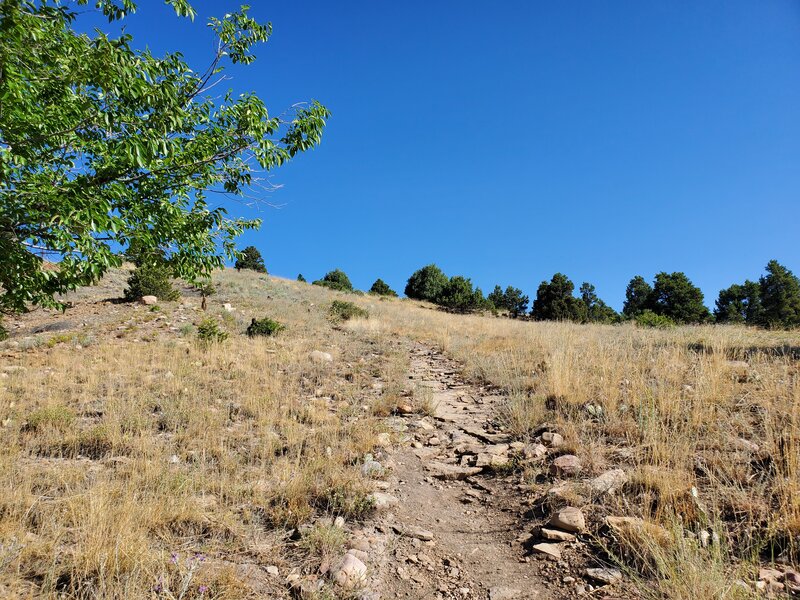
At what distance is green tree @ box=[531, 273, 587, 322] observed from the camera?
41.8 m

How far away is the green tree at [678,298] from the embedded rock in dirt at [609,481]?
44715 mm

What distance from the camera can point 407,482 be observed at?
162 inches

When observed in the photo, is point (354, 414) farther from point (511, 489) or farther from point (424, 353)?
point (424, 353)

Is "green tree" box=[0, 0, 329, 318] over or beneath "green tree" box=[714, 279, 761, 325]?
beneath

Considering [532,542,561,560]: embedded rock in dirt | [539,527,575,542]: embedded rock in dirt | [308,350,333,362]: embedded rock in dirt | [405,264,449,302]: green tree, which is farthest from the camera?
[405,264,449,302]: green tree

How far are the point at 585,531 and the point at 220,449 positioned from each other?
386cm

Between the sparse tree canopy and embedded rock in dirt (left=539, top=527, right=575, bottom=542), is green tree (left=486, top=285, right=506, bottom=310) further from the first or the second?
embedded rock in dirt (left=539, top=527, right=575, bottom=542)

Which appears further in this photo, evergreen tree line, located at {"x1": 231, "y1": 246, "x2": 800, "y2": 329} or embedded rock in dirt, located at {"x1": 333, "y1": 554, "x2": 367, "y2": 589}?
evergreen tree line, located at {"x1": 231, "y1": 246, "x2": 800, "y2": 329}

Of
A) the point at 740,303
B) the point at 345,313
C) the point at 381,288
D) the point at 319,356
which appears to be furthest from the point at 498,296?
the point at 319,356

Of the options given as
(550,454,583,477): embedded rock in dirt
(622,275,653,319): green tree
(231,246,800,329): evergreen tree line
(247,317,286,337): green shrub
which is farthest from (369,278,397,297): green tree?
(550,454,583,477): embedded rock in dirt

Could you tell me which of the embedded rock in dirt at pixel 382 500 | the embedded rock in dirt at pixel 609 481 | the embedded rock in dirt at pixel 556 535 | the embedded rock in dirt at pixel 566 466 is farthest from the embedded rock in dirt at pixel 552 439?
the embedded rock in dirt at pixel 382 500

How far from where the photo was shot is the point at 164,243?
15.7 ft

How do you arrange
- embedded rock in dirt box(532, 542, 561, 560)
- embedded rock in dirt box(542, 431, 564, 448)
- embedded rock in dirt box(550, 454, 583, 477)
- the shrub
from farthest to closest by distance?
the shrub, embedded rock in dirt box(542, 431, 564, 448), embedded rock in dirt box(550, 454, 583, 477), embedded rock in dirt box(532, 542, 561, 560)

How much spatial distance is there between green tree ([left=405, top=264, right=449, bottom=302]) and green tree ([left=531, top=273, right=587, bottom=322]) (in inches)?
498
